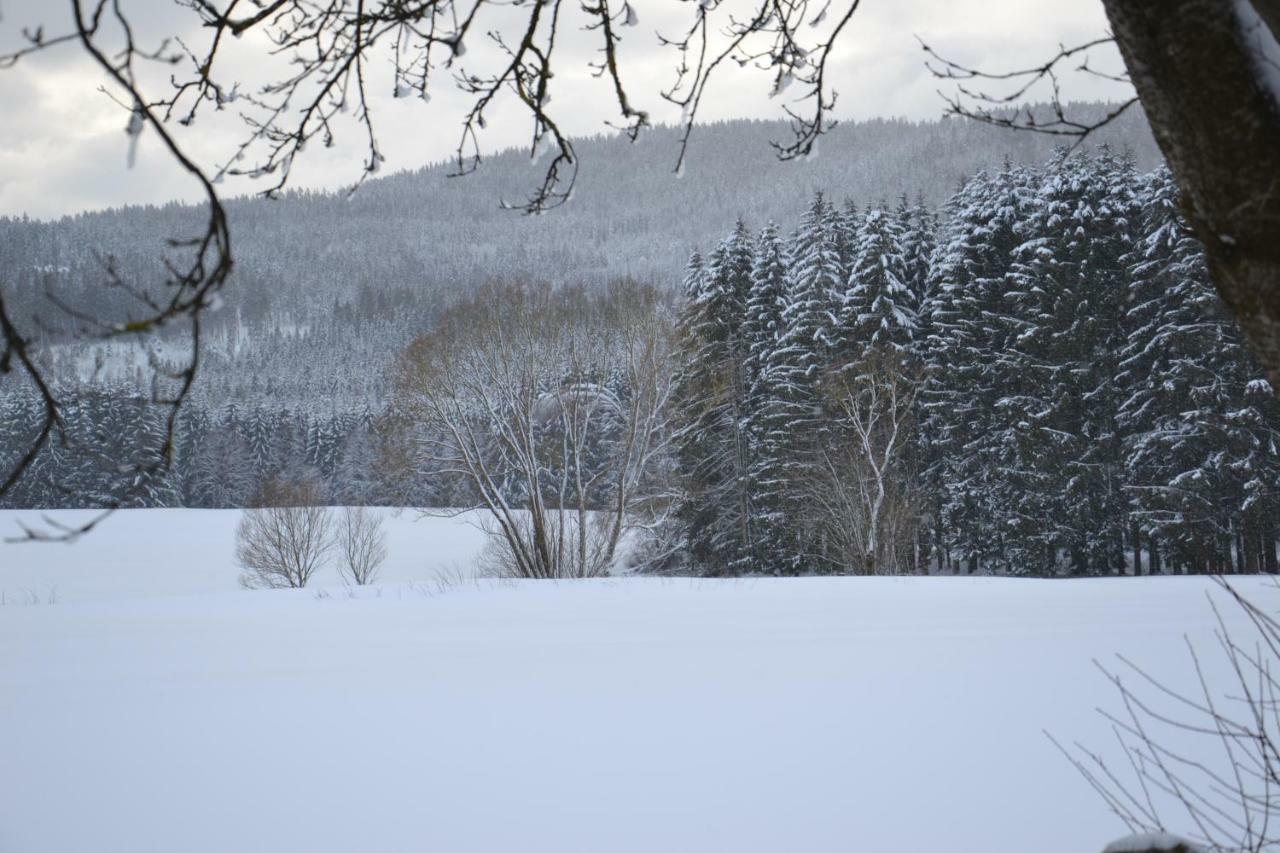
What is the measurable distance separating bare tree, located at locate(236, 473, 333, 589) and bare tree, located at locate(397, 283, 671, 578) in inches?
310

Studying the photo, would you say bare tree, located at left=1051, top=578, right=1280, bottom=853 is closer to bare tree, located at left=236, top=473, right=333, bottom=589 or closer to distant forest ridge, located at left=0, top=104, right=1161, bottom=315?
bare tree, located at left=236, top=473, right=333, bottom=589

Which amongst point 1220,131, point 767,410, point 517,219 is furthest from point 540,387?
point 517,219

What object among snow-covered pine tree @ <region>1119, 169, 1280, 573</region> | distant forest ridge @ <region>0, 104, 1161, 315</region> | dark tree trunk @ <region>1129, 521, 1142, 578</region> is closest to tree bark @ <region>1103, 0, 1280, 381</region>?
snow-covered pine tree @ <region>1119, 169, 1280, 573</region>

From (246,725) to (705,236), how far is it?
141967 millimetres

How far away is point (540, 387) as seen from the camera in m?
16.1

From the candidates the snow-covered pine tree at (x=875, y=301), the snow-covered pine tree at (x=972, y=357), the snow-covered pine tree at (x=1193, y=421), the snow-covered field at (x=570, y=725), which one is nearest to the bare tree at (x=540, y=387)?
the snow-covered field at (x=570, y=725)

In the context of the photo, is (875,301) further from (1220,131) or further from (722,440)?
(1220,131)

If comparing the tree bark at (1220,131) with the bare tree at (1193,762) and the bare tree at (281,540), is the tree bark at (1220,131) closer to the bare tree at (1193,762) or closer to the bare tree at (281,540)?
the bare tree at (1193,762)

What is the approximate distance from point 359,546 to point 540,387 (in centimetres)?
1060

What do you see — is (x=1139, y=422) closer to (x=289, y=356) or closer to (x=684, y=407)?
(x=684, y=407)

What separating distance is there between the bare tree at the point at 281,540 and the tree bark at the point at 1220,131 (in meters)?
22.7

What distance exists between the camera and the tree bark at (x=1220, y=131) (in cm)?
118

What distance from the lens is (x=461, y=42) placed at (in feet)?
6.96

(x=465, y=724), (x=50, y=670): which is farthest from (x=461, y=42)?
(x=50, y=670)
